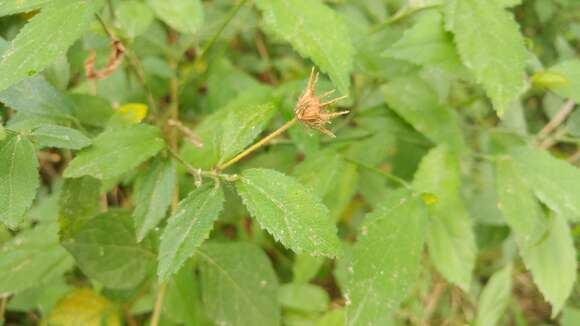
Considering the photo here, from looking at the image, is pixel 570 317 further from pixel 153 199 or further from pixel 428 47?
pixel 153 199

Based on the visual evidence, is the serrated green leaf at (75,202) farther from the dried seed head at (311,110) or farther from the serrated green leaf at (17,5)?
the dried seed head at (311,110)

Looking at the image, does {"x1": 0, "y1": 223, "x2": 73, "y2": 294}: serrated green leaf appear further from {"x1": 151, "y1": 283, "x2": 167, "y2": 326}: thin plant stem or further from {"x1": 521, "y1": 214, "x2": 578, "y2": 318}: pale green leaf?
{"x1": 521, "y1": 214, "x2": 578, "y2": 318}: pale green leaf

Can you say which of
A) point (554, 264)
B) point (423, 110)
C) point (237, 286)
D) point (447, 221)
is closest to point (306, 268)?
point (237, 286)

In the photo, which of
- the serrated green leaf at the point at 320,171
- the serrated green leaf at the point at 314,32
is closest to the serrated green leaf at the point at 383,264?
the serrated green leaf at the point at 320,171

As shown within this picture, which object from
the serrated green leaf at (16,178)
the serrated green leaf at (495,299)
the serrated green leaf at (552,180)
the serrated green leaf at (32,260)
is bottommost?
the serrated green leaf at (495,299)

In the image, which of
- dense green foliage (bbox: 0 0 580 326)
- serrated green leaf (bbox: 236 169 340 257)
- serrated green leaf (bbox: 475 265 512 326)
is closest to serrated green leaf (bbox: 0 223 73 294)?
dense green foliage (bbox: 0 0 580 326)
